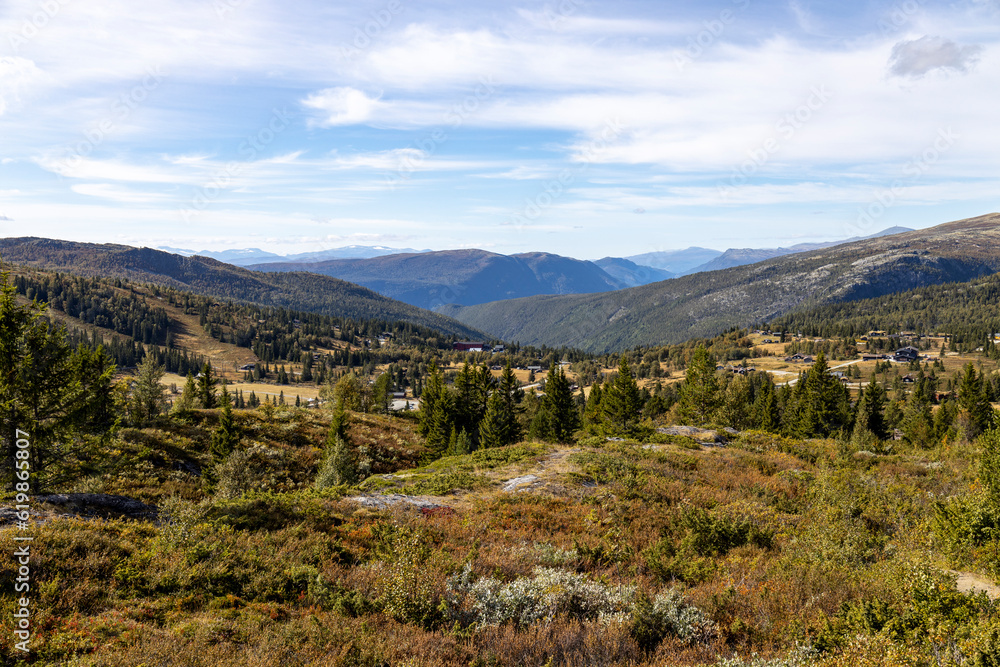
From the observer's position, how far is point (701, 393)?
6669cm

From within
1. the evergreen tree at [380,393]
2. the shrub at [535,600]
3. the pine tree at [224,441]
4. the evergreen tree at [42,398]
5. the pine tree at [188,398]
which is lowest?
the evergreen tree at [380,393]

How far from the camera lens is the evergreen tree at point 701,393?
219ft

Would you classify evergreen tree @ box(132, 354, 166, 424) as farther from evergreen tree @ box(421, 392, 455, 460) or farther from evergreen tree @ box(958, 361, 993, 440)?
evergreen tree @ box(958, 361, 993, 440)

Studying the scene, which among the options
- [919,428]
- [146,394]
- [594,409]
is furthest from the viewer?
[919,428]

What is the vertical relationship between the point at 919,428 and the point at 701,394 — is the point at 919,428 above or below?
below

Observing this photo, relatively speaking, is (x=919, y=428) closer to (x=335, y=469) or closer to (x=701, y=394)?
(x=701, y=394)

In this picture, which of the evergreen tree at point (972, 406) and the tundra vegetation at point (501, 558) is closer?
the tundra vegetation at point (501, 558)

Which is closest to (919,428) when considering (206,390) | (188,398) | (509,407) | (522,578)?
(509,407)

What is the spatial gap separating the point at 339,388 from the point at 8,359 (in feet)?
182

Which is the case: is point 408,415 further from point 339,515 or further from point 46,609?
point 46,609

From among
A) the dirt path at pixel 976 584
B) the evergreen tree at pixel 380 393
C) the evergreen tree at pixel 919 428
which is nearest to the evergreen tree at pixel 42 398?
the dirt path at pixel 976 584

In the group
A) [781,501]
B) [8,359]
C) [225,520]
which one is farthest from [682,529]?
[8,359]

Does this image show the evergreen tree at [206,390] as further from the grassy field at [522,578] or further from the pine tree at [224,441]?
the grassy field at [522,578]

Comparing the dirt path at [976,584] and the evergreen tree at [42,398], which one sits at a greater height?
the evergreen tree at [42,398]
